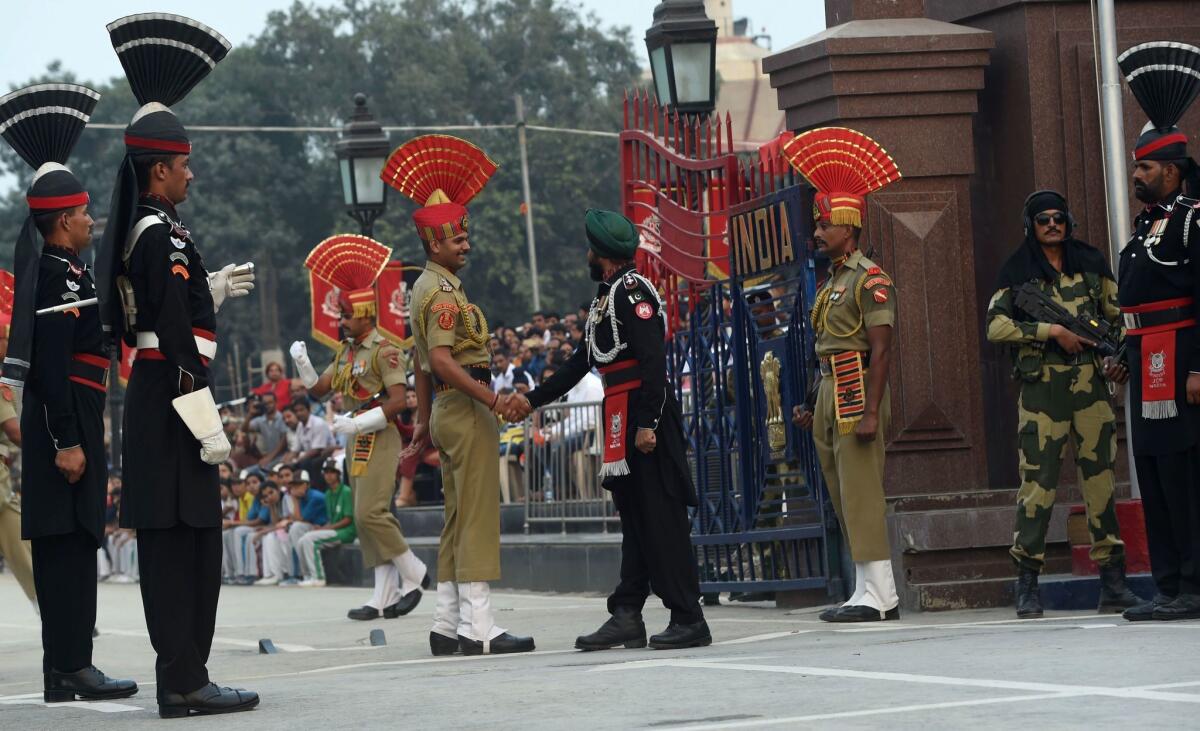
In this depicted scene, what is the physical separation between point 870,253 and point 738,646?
2.83 meters

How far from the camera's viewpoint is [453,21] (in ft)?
245

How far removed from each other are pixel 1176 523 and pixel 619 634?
104 inches

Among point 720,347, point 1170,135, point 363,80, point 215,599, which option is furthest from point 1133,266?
point 363,80

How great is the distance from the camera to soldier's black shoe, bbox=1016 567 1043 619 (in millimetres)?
9992

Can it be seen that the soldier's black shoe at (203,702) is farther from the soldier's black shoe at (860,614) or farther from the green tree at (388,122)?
the green tree at (388,122)

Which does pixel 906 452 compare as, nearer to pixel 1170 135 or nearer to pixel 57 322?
pixel 1170 135

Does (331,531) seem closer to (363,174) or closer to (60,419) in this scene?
(363,174)

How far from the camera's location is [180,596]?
297 inches

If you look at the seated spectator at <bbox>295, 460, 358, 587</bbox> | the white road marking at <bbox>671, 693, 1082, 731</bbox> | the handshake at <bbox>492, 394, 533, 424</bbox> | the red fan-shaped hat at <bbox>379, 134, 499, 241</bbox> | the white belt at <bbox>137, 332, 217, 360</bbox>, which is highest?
the red fan-shaped hat at <bbox>379, 134, 499, 241</bbox>

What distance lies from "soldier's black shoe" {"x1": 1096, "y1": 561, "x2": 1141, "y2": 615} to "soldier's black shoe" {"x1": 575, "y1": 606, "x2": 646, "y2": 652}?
2322 mm

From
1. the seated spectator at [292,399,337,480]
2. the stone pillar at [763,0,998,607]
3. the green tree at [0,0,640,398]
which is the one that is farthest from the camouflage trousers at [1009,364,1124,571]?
the green tree at [0,0,640,398]

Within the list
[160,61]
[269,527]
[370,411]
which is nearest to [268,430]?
[269,527]

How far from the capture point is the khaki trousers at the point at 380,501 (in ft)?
44.2

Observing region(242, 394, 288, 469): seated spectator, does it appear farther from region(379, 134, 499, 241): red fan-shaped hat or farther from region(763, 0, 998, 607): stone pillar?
region(379, 134, 499, 241): red fan-shaped hat
